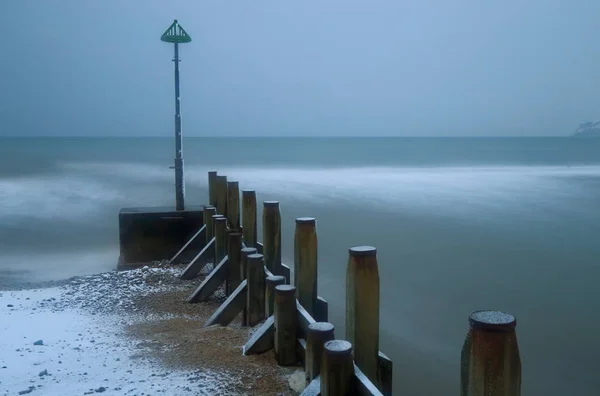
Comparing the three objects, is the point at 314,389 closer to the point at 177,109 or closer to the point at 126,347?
the point at 126,347

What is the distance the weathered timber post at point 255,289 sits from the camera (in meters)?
5.27

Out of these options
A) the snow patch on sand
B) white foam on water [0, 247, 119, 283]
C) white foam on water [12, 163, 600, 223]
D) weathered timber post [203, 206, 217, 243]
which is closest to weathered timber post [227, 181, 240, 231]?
weathered timber post [203, 206, 217, 243]

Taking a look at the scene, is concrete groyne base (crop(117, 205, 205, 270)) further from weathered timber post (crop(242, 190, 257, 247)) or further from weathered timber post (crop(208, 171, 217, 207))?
weathered timber post (crop(242, 190, 257, 247))

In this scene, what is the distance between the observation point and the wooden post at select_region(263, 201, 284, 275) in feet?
18.7

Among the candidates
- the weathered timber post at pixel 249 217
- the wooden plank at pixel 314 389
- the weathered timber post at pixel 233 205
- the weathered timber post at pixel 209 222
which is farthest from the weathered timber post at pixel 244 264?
the weathered timber post at pixel 209 222

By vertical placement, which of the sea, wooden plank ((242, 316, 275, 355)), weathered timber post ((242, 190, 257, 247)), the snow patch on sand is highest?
weathered timber post ((242, 190, 257, 247))

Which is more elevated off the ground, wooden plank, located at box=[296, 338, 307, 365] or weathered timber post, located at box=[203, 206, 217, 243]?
weathered timber post, located at box=[203, 206, 217, 243]

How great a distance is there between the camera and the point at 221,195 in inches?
333

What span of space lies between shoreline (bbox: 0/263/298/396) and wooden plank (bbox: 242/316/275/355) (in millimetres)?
56

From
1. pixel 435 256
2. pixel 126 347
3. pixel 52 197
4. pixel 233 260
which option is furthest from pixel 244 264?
pixel 52 197

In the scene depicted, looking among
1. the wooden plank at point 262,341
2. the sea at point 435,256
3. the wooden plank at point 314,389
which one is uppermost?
the wooden plank at point 314,389

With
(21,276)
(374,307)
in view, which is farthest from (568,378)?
(21,276)

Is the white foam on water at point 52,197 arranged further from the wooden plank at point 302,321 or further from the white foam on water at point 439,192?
the wooden plank at point 302,321

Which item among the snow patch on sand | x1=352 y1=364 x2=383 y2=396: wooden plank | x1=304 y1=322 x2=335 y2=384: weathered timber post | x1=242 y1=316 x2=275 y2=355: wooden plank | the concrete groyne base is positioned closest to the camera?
x1=352 y1=364 x2=383 y2=396: wooden plank
